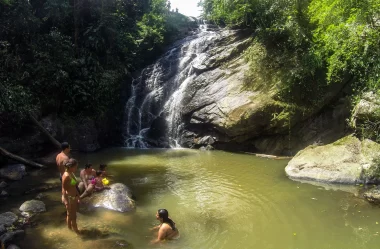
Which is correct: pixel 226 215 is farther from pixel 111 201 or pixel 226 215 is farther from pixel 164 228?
pixel 111 201

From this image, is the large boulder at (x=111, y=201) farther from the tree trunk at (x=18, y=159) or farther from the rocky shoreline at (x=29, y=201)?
the tree trunk at (x=18, y=159)

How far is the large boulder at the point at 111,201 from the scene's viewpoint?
8.23 meters

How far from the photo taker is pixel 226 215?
8078 millimetres

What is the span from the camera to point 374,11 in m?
9.99

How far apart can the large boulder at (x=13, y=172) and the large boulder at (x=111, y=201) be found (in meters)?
4.12

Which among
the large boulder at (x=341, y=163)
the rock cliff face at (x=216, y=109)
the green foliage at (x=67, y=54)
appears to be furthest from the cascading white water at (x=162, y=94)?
the large boulder at (x=341, y=163)

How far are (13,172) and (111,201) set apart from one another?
16.6ft

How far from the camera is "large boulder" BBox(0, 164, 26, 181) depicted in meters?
11.0

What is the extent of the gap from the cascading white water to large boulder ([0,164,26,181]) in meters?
7.11

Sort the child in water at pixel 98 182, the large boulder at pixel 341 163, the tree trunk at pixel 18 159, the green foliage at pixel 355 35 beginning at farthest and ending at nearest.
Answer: the tree trunk at pixel 18 159 → the green foliage at pixel 355 35 → the large boulder at pixel 341 163 → the child in water at pixel 98 182

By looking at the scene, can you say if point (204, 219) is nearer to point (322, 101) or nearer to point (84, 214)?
point (84, 214)

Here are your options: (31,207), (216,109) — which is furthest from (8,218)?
(216,109)

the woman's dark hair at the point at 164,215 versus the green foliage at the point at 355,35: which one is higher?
the green foliage at the point at 355,35

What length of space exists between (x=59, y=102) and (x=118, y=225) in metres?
11.1
